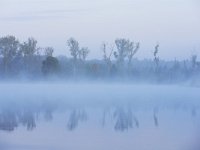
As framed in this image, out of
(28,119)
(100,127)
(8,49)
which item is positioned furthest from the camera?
(8,49)

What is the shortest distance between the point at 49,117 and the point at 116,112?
2.12 meters

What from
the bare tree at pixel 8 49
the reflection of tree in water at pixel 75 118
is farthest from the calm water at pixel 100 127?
the bare tree at pixel 8 49

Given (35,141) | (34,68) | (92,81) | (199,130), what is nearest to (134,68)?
(92,81)

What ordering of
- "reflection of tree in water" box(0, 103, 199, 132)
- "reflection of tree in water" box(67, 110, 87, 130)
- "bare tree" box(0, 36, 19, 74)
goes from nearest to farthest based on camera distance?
"reflection of tree in water" box(67, 110, 87, 130) → "reflection of tree in water" box(0, 103, 199, 132) → "bare tree" box(0, 36, 19, 74)

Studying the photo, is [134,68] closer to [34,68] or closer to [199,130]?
[34,68]

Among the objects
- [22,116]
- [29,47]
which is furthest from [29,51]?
[22,116]

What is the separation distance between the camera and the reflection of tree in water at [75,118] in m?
9.64

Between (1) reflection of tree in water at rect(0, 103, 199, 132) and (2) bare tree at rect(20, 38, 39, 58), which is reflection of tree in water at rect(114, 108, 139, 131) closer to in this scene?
(1) reflection of tree in water at rect(0, 103, 199, 132)

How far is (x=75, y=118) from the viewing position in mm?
11023

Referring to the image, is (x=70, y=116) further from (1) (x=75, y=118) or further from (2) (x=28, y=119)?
(2) (x=28, y=119)

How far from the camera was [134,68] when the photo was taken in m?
28.3

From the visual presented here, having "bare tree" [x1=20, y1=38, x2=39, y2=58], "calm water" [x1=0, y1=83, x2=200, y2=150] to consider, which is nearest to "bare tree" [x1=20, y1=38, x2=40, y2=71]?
"bare tree" [x1=20, y1=38, x2=39, y2=58]

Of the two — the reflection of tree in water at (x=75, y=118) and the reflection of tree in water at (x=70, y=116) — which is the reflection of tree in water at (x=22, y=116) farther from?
the reflection of tree in water at (x=75, y=118)

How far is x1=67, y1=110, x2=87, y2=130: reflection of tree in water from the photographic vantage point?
9644mm
